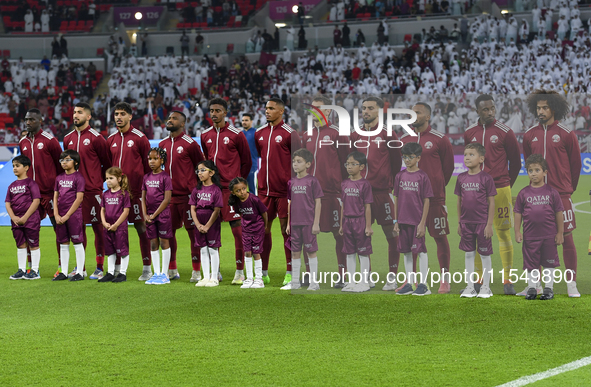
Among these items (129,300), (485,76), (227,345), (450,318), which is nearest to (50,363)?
(227,345)

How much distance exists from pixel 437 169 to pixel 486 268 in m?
1.17

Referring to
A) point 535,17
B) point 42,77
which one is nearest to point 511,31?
point 535,17

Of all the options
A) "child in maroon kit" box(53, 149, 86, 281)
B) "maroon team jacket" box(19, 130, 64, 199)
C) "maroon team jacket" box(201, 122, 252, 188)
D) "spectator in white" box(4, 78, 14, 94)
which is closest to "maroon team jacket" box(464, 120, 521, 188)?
"maroon team jacket" box(201, 122, 252, 188)

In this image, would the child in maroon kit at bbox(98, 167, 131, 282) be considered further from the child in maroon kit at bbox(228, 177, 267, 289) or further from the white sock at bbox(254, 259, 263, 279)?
the white sock at bbox(254, 259, 263, 279)

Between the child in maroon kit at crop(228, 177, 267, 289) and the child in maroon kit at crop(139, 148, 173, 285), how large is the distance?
973 millimetres

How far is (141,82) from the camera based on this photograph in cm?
3400

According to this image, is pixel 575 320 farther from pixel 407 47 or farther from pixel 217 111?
pixel 407 47

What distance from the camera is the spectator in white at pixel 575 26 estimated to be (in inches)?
1236

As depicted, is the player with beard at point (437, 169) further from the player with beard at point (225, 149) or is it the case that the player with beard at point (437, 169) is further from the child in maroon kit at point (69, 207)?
the child in maroon kit at point (69, 207)

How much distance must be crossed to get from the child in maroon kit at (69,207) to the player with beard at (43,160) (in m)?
0.45

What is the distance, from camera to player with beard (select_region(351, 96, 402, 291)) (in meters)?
7.59

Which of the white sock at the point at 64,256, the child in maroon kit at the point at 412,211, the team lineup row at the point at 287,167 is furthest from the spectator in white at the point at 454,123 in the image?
the white sock at the point at 64,256

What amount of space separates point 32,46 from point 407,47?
814 inches

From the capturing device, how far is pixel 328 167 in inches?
307
